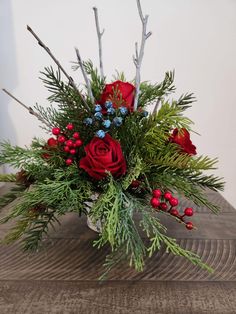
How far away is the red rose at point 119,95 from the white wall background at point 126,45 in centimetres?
74

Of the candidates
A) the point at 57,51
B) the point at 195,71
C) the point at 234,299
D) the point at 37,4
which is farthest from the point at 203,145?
the point at 234,299

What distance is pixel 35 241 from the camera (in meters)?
0.47

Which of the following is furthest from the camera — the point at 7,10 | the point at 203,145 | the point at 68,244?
the point at 203,145

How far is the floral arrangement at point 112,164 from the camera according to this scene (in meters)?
0.43

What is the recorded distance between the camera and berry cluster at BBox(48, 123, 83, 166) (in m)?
0.46

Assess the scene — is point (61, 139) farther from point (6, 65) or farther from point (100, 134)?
point (6, 65)

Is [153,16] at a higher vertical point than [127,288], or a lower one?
higher

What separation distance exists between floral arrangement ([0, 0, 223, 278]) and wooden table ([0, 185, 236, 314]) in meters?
0.03

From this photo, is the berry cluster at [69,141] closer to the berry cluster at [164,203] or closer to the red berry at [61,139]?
the red berry at [61,139]

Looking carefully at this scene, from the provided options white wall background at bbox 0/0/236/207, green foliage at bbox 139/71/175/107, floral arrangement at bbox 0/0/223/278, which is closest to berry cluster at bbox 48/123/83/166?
floral arrangement at bbox 0/0/223/278

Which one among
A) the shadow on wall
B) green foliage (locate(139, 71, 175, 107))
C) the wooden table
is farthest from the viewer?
the shadow on wall

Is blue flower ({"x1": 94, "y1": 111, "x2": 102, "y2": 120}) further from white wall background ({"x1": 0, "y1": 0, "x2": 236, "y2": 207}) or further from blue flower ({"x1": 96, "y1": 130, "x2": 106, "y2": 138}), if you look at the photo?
white wall background ({"x1": 0, "y1": 0, "x2": 236, "y2": 207})

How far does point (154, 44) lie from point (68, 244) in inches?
34.5

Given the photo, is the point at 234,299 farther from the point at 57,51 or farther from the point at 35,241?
the point at 57,51
